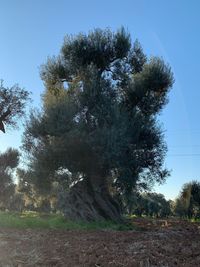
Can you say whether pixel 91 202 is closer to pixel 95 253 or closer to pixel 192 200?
pixel 95 253

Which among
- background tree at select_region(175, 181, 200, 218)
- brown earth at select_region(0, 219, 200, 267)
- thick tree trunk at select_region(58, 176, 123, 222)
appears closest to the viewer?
brown earth at select_region(0, 219, 200, 267)

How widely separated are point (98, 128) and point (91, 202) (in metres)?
4.17

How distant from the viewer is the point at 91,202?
74.7 ft

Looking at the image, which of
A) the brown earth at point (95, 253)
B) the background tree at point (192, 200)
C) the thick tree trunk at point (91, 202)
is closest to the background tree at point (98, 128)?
the thick tree trunk at point (91, 202)

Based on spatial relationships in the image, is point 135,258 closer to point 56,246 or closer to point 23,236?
point 56,246

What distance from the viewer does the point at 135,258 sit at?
802cm

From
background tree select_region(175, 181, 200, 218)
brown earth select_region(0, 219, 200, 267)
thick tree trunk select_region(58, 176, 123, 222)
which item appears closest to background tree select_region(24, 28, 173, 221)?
thick tree trunk select_region(58, 176, 123, 222)

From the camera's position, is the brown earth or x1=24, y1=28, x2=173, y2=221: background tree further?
x1=24, y1=28, x2=173, y2=221: background tree

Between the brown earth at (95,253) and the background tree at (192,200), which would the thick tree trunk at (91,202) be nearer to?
the brown earth at (95,253)

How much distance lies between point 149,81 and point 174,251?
59.8 feet

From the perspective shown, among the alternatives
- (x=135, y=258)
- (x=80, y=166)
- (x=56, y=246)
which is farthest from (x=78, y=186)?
(x=135, y=258)

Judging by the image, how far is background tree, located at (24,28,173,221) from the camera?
21.9m

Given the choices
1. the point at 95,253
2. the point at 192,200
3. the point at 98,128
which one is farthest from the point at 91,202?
the point at 192,200

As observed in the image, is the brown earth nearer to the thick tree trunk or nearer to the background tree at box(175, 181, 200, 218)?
the thick tree trunk
